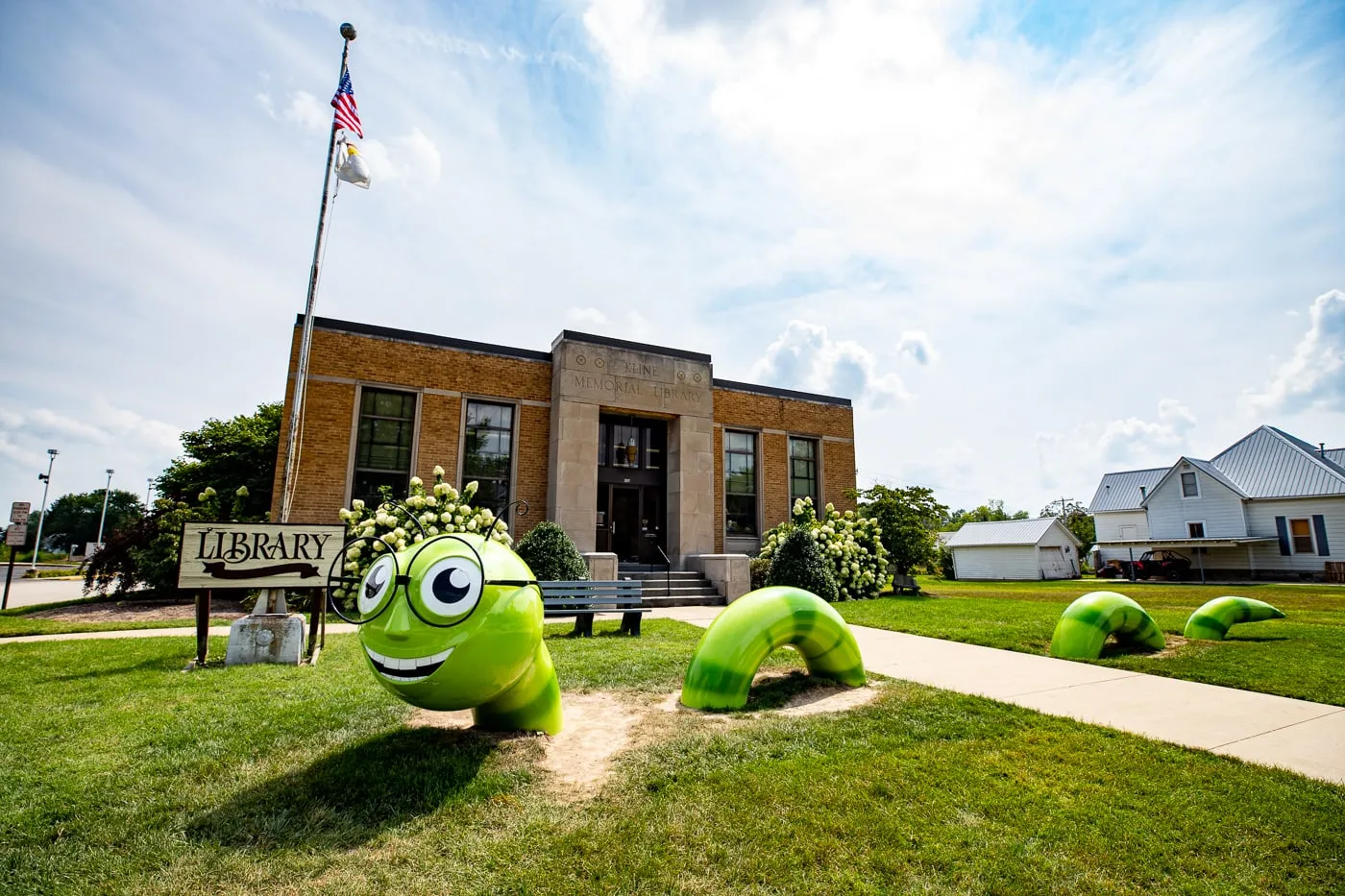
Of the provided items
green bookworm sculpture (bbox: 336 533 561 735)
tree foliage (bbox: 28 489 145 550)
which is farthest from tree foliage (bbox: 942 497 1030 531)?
tree foliage (bbox: 28 489 145 550)

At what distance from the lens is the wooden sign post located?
737 centimetres

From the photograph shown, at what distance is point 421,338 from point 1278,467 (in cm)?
4001

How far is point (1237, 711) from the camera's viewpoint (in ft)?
17.7

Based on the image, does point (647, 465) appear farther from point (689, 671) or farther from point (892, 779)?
point (892, 779)

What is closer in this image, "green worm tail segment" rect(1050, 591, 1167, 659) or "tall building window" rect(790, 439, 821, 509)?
"green worm tail segment" rect(1050, 591, 1167, 659)

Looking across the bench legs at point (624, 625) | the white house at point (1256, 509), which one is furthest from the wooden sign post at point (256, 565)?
the white house at point (1256, 509)

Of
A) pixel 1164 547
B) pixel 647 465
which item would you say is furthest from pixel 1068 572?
pixel 647 465

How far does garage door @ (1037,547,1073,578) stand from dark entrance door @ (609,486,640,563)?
2673 centimetres

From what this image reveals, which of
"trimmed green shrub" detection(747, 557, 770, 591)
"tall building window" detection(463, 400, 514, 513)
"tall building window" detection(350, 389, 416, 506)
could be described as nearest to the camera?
"tall building window" detection(350, 389, 416, 506)

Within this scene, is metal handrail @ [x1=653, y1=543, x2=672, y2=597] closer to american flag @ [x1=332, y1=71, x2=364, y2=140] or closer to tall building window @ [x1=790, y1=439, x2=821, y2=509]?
tall building window @ [x1=790, y1=439, x2=821, y2=509]

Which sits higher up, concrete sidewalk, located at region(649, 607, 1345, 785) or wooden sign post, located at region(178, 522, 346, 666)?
wooden sign post, located at region(178, 522, 346, 666)

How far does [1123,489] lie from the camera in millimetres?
40156

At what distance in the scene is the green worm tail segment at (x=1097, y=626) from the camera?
7.92m

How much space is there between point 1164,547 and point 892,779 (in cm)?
Result: 3758
